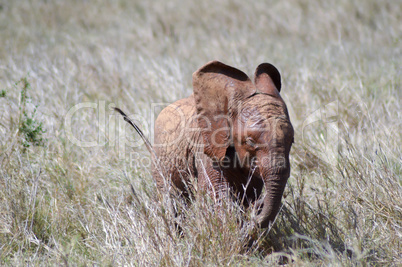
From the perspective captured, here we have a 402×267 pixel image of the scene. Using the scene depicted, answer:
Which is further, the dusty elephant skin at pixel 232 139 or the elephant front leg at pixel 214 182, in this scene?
the elephant front leg at pixel 214 182

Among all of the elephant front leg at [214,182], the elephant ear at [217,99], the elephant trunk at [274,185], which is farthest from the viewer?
the elephant front leg at [214,182]

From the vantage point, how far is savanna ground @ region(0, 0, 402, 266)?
3.20 meters

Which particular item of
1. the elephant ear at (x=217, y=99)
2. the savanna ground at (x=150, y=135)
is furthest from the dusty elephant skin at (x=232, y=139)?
the savanna ground at (x=150, y=135)

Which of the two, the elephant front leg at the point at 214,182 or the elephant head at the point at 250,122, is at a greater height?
the elephant head at the point at 250,122

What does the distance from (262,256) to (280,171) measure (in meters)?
0.82

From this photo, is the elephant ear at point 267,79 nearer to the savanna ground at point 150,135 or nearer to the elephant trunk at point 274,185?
the elephant trunk at point 274,185

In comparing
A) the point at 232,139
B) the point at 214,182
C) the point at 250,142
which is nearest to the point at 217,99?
the point at 232,139

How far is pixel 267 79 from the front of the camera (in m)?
3.21

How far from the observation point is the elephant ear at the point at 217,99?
3072mm

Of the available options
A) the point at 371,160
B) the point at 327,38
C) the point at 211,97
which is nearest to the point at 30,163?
the point at 211,97

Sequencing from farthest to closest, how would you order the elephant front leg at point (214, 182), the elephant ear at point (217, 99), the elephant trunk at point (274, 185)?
the elephant front leg at point (214, 182), the elephant ear at point (217, 99), the elephant trunk at point (274, 185)

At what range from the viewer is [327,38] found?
419 inches

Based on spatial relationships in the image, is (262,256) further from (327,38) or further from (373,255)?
(327,38)

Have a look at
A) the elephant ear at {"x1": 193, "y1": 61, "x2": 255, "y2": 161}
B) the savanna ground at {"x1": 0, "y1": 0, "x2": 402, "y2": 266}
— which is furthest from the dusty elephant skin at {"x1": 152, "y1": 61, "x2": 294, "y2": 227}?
the savanna ground at {"x1": 0, "y1": 0, "x2": 402, "y2": 266}
